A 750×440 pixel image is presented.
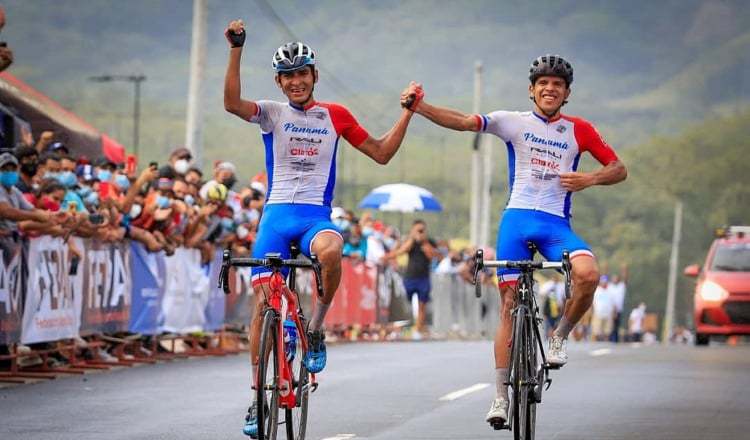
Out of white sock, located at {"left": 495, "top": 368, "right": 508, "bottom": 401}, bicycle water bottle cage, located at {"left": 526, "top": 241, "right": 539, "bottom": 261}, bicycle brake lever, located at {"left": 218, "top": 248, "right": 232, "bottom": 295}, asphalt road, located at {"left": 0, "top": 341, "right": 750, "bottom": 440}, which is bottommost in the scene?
asphalt road, located at {"left": 0, "top": 341, "right": 750, "bottom": 440}

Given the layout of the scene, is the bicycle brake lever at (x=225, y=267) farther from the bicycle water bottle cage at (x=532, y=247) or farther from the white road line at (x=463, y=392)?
the white road line at (x=463, y=392)

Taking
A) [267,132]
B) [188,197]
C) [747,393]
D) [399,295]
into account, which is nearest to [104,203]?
[188,197]

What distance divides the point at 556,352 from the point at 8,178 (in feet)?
21.7

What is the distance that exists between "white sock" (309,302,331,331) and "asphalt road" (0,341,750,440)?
1195 millimetres

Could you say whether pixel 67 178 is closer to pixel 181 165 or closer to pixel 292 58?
pixel 181 165

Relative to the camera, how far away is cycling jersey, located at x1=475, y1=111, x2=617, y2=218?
11109 mm

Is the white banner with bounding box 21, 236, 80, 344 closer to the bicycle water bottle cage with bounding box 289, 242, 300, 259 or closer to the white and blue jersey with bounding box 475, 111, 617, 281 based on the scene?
the bicycle water bottle cage with bounding box 289, 242, 300, 259

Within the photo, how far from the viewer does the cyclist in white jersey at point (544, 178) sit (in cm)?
1082

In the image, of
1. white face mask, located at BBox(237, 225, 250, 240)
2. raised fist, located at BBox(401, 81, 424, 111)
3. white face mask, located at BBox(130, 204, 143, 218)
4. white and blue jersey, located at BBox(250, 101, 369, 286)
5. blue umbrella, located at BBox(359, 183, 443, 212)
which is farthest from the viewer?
blue umbrella, located at BBox(359, 183, 443, 212)

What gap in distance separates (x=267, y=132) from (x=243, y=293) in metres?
13.3

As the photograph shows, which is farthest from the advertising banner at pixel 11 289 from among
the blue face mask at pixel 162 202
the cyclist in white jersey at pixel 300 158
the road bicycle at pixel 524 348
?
the road bicycle at pixel 524 348

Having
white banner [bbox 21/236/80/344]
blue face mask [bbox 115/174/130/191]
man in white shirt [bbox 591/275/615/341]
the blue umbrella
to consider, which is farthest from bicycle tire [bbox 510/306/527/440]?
man in white shirt [bbox 591/275/615/341]

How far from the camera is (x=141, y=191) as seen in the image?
2031cm

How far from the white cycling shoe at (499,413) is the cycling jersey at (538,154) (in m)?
1.39
